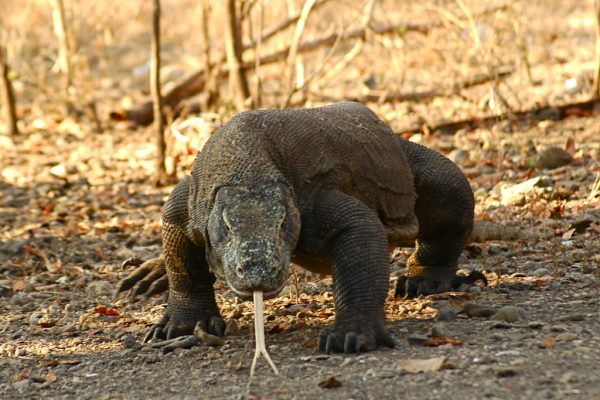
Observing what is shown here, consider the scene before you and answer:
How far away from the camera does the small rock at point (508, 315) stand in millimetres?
4457

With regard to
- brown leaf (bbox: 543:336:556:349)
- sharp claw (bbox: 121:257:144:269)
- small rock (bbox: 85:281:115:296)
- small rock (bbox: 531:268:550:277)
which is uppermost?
small rock (bbox: 531:268:550:277)

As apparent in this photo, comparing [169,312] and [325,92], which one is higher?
[325,92]

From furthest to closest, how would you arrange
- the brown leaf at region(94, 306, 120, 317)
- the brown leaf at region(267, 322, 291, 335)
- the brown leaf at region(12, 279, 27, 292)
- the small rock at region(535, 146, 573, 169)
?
the small rock at region(535, 146, 573, 169) → the brown leaf at region(12, 279, 27, 292) → the brown leaf at region(94, 306, 120, 317) → the brown leaf at region(267, 322, 291, 335)

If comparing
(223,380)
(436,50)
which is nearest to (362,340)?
(223,380)

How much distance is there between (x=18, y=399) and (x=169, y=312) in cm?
101

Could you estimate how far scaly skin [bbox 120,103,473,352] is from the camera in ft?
13.5

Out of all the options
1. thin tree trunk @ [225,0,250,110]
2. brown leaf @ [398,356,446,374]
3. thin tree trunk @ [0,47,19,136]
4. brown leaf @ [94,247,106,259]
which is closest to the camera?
brown leaf @ [398,356,446,374]

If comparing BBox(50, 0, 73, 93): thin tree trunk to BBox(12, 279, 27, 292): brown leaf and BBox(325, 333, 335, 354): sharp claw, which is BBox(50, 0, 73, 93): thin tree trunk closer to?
BBox(12, 279, 27, 292): brown leaf

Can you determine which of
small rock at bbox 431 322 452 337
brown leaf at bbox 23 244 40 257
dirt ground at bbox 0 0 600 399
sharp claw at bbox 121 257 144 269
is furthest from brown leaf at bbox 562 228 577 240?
brown leaf at bbox 23 244 40 257

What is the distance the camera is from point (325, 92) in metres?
12.3

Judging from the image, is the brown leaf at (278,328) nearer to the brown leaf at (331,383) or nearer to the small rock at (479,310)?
the small rock at (479,310)

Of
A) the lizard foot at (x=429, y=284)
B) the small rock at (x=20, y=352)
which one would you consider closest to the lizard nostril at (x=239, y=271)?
the small rock at (x=20, y=352)

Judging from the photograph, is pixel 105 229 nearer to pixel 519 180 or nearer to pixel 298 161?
pixel 519 180

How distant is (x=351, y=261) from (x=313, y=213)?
0.83 ft
